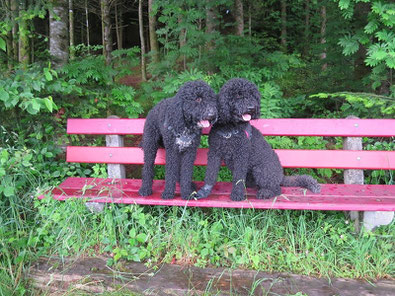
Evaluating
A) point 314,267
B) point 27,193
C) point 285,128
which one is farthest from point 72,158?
point 314,267

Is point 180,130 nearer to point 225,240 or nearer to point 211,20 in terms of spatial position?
point 225,240

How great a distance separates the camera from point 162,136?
279cm

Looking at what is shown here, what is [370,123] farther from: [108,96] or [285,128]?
[108,96]

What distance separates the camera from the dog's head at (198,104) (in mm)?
2413

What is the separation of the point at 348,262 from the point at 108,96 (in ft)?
9.82

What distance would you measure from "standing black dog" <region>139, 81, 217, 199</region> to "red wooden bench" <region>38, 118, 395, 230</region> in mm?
176

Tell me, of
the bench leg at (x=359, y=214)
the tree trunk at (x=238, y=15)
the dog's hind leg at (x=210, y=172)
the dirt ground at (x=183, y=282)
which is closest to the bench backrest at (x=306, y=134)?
the bench leg at (x=359, y=214)

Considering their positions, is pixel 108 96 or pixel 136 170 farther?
pixel 136 170

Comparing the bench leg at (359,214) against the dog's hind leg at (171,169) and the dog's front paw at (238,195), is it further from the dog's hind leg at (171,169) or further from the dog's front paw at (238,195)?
the dog's hind leg at (171,169)

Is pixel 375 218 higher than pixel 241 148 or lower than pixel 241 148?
lower

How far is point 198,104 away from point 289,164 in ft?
4.04

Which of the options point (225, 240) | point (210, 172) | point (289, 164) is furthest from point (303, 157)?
point (225, 240)

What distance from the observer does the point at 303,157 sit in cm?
319

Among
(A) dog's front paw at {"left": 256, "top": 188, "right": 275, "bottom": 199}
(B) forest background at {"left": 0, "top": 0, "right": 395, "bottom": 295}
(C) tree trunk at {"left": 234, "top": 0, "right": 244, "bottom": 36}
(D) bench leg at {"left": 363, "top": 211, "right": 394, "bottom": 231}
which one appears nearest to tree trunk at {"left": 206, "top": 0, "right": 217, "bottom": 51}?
(B) forest background at {"left": 0, "top": 0, "right": 395, "bottom": 295}
